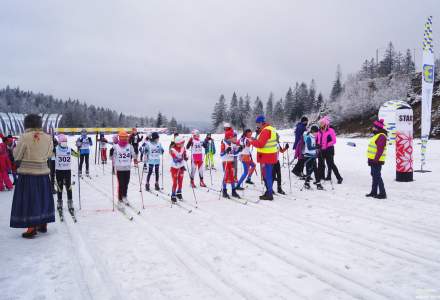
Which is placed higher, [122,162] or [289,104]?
[289,104]

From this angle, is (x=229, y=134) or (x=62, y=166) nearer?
(x=62, y=166)

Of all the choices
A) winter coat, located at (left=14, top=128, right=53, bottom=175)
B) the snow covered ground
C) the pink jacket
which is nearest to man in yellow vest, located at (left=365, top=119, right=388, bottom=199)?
the snow covered ground

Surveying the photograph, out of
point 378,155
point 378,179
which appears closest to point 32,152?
point 378,155

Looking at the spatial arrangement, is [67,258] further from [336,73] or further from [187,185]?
[336,73]

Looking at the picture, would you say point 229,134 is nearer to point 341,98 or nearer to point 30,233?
point 30,233

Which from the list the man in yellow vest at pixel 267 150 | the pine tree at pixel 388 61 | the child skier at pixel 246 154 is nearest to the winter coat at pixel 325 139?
the child skier at pixel 246 154

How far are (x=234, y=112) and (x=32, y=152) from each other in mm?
86850

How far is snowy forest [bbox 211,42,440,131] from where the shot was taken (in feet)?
196

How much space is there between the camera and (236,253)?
4934 millimetres

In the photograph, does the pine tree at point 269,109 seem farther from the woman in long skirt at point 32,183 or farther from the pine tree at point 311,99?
the woman in long skirt at point 32,183

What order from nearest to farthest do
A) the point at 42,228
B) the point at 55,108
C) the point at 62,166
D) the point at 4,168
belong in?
the point at 42,228 → the point at 62,166 → the point at 4,168 → the point at 55,108

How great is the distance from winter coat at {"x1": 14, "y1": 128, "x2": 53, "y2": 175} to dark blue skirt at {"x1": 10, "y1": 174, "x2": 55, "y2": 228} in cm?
13

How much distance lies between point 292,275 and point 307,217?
9.92 feet

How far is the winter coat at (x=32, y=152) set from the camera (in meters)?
5.74
